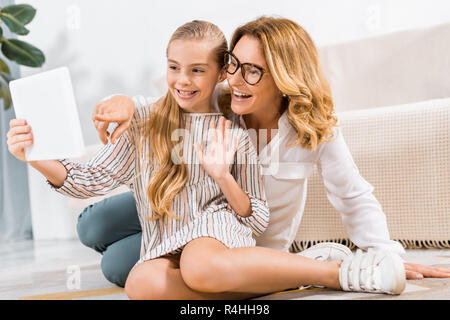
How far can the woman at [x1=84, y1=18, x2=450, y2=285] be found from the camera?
3.12 ft

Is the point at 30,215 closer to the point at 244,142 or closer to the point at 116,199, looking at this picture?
the point at 116,199

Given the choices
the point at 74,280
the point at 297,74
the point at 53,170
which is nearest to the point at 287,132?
the point at 297,74

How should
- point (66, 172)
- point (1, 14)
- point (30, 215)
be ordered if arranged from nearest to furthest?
1. point (66, 172)
2. point (1, 14)
3. point (30, 215)

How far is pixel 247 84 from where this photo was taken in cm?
95

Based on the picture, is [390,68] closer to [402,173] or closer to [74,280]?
[402,173]

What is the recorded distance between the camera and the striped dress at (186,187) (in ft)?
2.85

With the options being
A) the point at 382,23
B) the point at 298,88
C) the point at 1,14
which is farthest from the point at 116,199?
the point at 382,23

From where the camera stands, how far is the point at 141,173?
95 cm

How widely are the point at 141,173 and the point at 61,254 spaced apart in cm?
87

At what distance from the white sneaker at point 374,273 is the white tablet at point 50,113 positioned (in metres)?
0.50

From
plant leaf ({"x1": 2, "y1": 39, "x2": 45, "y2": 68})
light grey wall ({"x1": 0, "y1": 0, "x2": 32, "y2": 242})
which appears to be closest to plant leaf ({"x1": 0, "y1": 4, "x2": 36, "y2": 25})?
plant leaf ({"x1": 2, "y1": 39, "x2": 45, "y2": 68})

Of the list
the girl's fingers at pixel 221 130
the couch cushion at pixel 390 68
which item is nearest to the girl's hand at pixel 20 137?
the girl's fingers at pixel 221 130

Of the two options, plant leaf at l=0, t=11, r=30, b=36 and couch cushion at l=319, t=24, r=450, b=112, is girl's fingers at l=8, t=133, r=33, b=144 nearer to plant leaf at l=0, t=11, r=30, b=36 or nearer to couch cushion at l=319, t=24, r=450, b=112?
couch cushion at l=319, t=24, r=450, b=112
